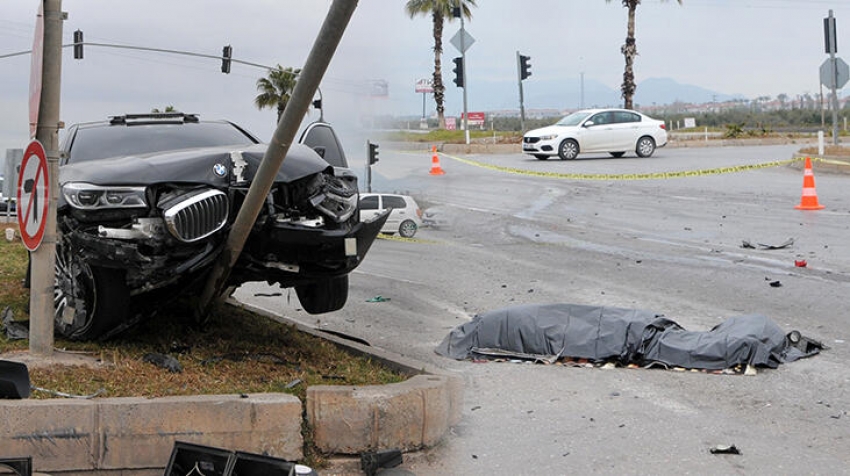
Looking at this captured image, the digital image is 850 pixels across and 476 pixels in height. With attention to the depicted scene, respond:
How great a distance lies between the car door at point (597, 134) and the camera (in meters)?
30.5

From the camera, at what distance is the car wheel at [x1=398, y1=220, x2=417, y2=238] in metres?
19.0

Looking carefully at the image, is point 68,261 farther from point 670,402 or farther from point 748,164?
point 748,164

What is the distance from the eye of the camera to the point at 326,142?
7.89m

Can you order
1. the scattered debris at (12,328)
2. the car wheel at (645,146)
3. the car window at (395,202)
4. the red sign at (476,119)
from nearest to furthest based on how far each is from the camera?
the scattered debris at (12,328) < the car window at (395,202) < the car wheel at (645,146) < the red sign at (476,119)

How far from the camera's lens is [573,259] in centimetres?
1322

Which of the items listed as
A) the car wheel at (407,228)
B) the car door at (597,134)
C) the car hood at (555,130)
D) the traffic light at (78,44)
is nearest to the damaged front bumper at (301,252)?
the car wheel at (407,228)

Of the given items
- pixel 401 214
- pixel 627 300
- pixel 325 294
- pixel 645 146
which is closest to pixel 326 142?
pixel 325 294

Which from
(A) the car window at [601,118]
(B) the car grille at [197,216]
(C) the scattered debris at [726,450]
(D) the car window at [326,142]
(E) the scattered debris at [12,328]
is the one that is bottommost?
(C) the scattered debris at [726,450]

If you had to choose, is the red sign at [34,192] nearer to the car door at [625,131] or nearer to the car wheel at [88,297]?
the car wheel at [88,297]

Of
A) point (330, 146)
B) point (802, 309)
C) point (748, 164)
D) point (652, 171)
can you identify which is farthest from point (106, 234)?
point (748, 164)

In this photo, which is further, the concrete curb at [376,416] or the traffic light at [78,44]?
the traffic light at [78,44]

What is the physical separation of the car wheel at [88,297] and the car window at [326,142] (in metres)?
1.95

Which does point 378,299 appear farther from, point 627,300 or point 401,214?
point 401,214

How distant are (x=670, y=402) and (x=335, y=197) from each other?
2.48 metres
